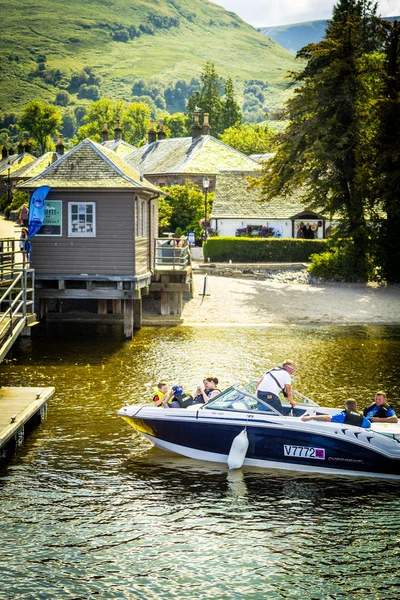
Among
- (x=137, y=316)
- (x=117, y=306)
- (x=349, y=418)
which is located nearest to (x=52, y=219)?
(x=137, y=316)

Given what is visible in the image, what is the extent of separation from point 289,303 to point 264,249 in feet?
46.2

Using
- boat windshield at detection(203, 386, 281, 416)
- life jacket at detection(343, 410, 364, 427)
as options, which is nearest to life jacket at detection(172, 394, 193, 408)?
boat windshield at detection(203, 386, 281, 416)

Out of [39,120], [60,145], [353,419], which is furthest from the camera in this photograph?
[39,120]

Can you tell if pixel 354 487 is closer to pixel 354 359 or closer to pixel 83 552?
pixel 83 552

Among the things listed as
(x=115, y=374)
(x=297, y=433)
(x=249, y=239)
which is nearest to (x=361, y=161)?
(x=249, y=239)

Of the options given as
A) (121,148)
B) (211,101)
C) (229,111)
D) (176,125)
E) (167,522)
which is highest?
(211,101)

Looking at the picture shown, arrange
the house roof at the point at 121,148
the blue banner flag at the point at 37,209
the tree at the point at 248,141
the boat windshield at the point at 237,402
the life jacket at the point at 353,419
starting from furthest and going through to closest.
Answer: the tree at the point at 248,141, the house roof at the point at 121,148, the blue banner flag at the point at 37,209, the boat windshield at the point at 237,402, the life jacket at the point at 353,419

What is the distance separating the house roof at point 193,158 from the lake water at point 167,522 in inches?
2242

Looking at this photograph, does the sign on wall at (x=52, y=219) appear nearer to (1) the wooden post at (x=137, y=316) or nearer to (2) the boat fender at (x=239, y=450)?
(1) the wooden post at (x=137, y=316)

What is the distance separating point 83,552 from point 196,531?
206 cm

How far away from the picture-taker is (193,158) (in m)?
81.6

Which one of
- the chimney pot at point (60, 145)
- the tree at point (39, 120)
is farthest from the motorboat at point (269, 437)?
the tree at point (39, 120)

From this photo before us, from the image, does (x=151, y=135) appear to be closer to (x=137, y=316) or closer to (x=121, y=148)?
(x=121, y=148)

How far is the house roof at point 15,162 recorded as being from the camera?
115 meters
